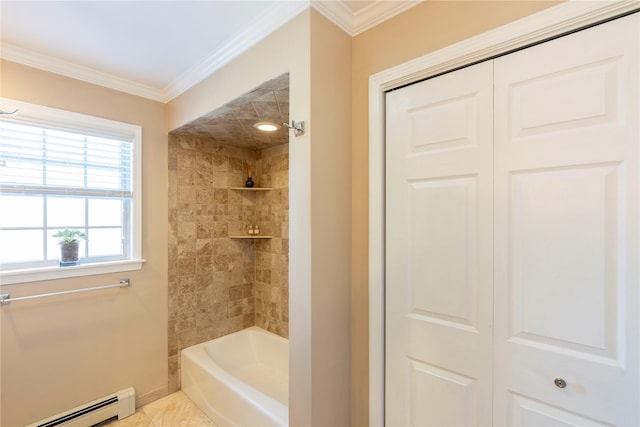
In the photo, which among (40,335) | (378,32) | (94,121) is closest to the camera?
(378,32)

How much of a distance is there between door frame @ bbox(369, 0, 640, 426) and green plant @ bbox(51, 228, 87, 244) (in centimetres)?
198

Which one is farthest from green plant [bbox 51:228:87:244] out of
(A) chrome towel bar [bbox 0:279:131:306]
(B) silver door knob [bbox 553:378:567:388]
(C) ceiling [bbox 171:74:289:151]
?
(B) silver door knob [bbox 553:378:567:388]

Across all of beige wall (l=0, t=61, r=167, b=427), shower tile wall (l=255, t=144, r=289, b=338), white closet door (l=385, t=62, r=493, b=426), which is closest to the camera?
white closet door (l=385, t=62, r=493, b=426)

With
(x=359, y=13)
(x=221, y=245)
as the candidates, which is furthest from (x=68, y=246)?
(x=359, y=13)

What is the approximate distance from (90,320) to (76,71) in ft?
5.61

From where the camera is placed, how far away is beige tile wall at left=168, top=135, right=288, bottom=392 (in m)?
2.41

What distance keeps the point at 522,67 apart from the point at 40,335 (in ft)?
9.72

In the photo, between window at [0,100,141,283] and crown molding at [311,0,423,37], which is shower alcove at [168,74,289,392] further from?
crown molding at [311,0,423,37]

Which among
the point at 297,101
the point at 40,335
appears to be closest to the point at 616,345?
the point at 297,101

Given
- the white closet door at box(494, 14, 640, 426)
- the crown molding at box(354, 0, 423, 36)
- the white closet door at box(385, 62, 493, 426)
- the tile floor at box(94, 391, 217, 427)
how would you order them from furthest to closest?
the tile floor at box(94, 391, 217, 427), the crown molding at box(354, 0, 423, 36), the white closet door at box(385, 62, 493, 426), the white closet door at box(494, 14, 640, 426)

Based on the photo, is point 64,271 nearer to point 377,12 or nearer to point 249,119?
point 249,119

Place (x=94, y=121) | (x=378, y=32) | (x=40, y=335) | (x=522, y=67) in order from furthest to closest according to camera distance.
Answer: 1. (x=94, y=121)
2. (x=40, y=335)
3. (x=378, y=32)
4. (x=522, y=67)

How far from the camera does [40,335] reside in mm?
1829

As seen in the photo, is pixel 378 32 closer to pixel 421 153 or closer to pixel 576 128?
pixel 421 153
